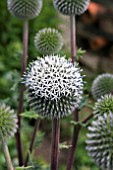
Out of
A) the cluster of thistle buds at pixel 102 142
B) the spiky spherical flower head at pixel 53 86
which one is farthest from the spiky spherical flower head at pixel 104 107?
the cluster of thistle buds at pixel 102 142

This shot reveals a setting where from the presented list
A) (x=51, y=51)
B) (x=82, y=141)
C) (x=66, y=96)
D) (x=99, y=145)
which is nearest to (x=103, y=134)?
(x=99, y=145)

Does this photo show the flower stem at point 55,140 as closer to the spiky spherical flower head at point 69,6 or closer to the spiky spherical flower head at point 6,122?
→ the spiky spherical flower head at point 6,122

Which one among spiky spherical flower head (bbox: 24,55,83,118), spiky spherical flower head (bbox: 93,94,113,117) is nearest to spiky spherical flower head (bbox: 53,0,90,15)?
spiky spherical flower head (bbox: 24,55,83,118)

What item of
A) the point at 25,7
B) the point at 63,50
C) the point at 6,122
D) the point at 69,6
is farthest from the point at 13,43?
the point at 6,122

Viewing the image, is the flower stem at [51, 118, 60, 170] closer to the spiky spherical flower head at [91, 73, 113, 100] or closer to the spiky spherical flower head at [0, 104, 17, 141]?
the spiky spherical flower head at [0, 104, 17, 141]

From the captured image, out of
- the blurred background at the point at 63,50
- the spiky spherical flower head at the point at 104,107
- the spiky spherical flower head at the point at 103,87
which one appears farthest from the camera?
the blurred background at the point at 63,50

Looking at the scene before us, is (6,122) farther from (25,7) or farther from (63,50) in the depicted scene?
(63,50)
